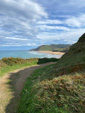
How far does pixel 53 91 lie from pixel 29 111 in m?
1.77

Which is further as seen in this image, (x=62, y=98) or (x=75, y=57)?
(x=75, y=57)

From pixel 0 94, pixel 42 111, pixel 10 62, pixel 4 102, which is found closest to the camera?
pixel 42 111

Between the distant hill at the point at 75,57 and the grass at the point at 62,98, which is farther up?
the distant hill at the point at 75,57

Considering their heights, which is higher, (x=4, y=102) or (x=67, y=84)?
(x=67, y=84)

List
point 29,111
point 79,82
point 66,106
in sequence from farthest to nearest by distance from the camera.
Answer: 1. point 79,82
2. point 29,111
3. point 66,106

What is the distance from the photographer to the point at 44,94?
6.47 meters

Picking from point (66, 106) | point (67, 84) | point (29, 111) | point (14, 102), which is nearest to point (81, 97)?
point (66, 106)

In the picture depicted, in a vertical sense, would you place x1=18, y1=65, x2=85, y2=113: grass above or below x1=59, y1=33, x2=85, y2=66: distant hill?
below

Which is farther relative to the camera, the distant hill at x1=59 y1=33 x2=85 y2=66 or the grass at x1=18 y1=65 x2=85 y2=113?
the distant hill at x1=59 y1=33 x2=85 y2=66

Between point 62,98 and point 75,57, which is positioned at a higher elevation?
point 75,57

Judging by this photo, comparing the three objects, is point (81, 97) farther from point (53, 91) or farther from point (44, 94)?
point (44, 94)

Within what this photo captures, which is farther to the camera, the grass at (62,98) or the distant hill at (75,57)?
the distant hill at (75,57)

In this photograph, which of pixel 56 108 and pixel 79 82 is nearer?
pixel 56 108

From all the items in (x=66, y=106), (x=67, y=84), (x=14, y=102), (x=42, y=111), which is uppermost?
(x=67, y=84)
